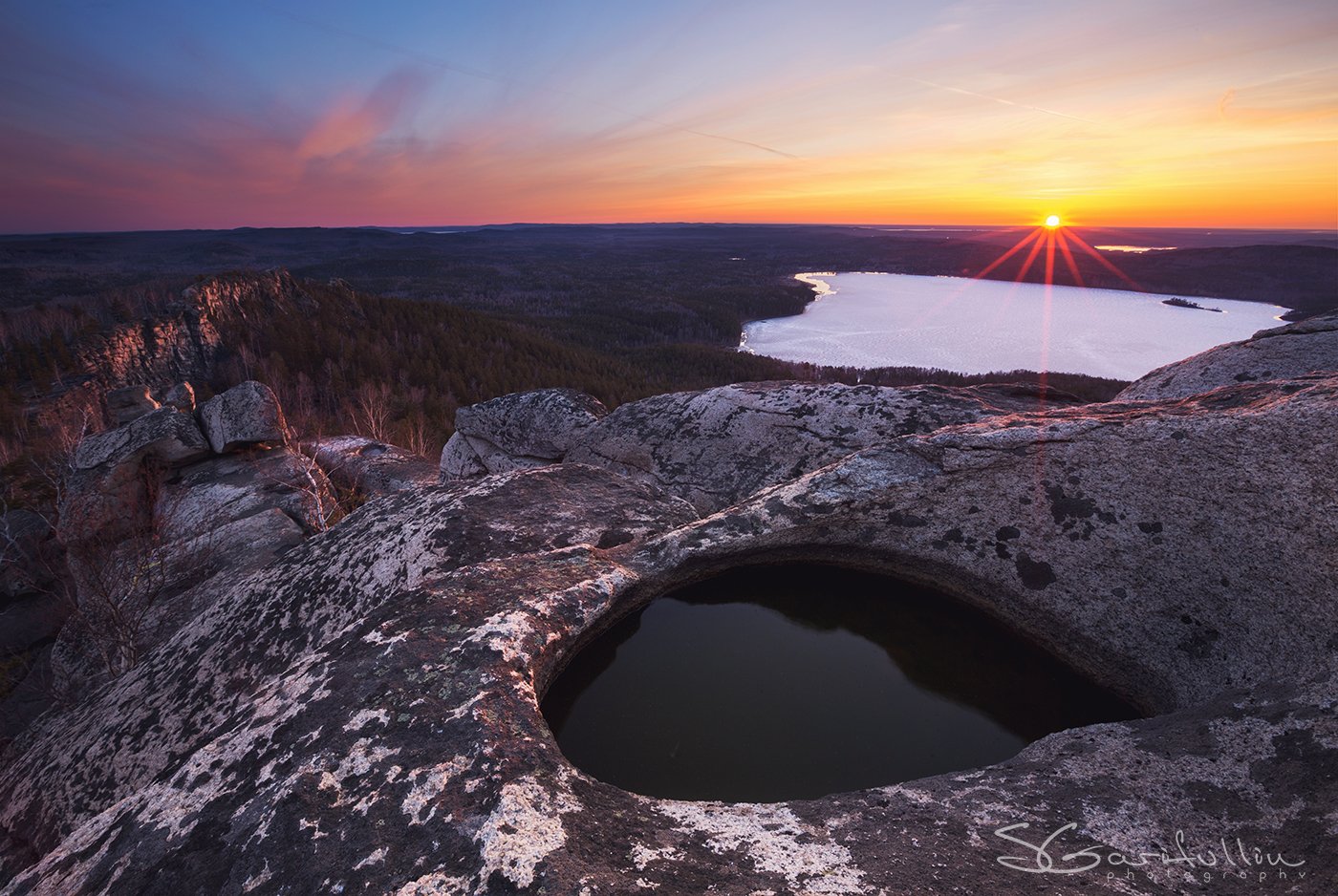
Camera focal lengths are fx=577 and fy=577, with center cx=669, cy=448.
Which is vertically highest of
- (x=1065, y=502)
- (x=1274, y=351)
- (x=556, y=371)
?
(x=1274, y=351)

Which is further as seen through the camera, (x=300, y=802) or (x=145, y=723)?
(x=145, y=723)

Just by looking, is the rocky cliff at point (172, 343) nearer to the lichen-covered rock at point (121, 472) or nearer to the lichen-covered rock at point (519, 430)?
the lichen-covered rock at point (121, 472)

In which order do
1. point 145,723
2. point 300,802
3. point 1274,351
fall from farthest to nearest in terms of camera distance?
point 1274,351 → point 145,723 → point 300,802

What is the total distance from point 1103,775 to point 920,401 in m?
6.10

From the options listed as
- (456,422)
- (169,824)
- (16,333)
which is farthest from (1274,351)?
(16,333)

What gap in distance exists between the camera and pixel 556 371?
8700 cm

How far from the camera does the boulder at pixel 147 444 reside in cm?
1708

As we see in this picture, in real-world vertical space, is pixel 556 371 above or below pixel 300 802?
below

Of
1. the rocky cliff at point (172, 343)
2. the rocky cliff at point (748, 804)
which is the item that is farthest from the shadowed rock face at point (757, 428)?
the rocky cliff at point (172, 343)

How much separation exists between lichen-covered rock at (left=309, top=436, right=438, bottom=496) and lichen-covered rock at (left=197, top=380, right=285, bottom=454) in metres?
1.54

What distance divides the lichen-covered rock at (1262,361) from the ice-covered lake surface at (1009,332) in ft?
310

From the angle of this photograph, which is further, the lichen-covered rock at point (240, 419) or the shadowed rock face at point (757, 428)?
the lichen-covered rock at point (240, 419)

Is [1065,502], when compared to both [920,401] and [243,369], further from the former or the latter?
[243,369]
